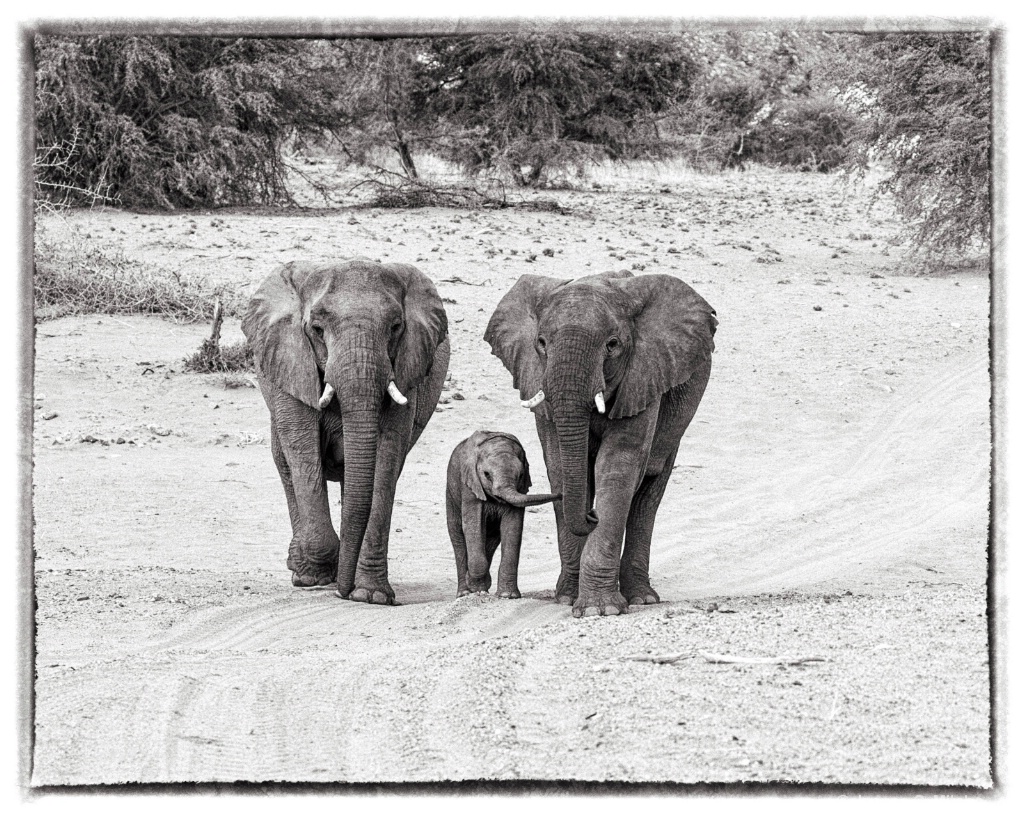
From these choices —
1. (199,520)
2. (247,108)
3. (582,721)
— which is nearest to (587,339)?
(582,721)

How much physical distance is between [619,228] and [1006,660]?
1734cm

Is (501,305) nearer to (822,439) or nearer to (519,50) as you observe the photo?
(822,439)

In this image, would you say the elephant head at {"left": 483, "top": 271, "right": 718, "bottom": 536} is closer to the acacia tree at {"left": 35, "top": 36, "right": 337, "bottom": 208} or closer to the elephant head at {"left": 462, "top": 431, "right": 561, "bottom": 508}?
the elephant head at {"left": 462, "top": 431, "right": 561, "bottom": 508}

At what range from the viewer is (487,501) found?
318 inches

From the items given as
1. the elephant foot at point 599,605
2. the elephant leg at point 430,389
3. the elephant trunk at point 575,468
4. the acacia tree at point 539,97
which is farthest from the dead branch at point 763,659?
the acacia tree at point 539,97

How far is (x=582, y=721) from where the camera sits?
4.61 metres

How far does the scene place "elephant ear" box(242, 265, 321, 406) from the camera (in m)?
7.70

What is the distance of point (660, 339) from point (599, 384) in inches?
24.8

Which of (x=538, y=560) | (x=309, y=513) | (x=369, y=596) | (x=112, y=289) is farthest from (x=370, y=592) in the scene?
(x=112, y=289)

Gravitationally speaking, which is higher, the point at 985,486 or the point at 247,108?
the point at 247,108

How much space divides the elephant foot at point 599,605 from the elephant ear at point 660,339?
933 mm

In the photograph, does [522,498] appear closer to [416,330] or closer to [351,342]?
[416,330]

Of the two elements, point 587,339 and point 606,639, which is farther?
point 587,339

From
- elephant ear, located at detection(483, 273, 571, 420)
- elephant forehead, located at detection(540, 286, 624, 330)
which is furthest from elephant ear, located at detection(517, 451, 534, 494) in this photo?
elephant forehead, located at detection(540, 286, 624, 330)
